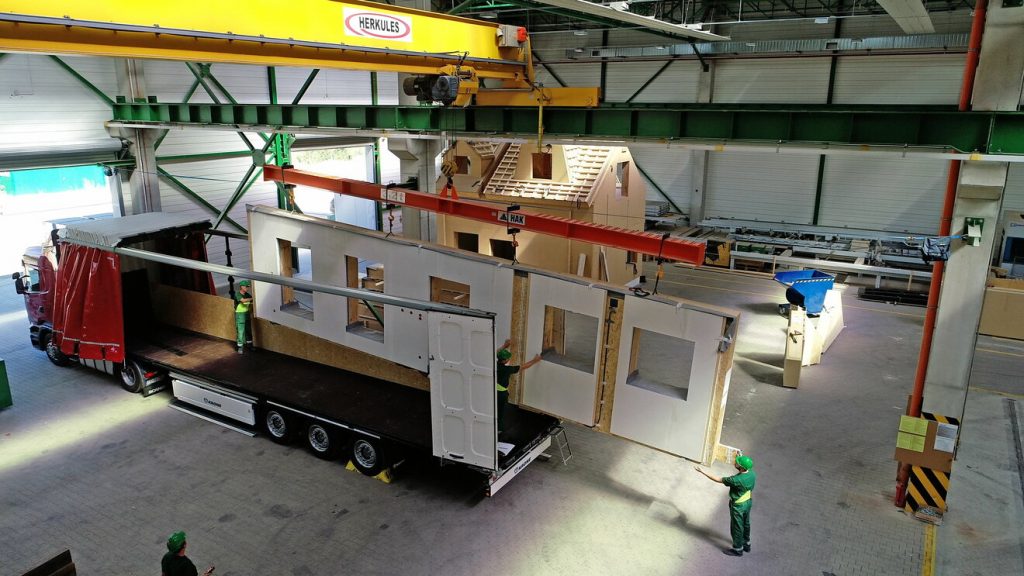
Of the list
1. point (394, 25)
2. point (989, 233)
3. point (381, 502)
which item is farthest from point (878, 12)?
point (381, 502)

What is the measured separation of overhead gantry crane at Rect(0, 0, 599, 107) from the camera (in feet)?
20.3

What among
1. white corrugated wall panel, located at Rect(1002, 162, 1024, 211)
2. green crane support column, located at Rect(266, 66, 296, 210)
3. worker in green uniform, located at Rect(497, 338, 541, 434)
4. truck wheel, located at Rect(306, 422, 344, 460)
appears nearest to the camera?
worker in green uniform, located at Rect(497, 338, 541, 434)

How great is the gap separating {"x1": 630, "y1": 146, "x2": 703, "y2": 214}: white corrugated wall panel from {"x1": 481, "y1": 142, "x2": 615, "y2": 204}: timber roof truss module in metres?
9.32

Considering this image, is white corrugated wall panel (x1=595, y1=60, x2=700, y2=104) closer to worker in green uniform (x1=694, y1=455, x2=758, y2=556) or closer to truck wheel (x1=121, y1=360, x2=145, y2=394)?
worker in green uniform (x1=694, y1=455, x2=758, y2=556)

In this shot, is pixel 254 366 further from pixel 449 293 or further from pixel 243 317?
pixel 449 293

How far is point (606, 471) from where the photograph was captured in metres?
9.20

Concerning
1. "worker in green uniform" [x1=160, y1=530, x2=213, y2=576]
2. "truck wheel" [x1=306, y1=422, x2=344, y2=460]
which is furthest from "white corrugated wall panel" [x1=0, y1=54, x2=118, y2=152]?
"worker in green uniform" [x1=160, y1=530, x2=213, y2=576]

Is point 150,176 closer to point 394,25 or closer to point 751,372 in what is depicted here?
point 394,25

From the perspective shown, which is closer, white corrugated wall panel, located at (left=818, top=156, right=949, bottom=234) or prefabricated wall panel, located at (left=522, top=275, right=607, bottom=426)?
prefabricated wall panel, located at (left=522, top=275, right=607, bottom=426)

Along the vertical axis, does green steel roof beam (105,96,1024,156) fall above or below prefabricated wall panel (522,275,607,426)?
above

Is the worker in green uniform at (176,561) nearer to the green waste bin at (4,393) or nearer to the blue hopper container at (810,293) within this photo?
the green waste bin at (4,393)

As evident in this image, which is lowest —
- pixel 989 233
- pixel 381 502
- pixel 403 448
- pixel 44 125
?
pixel 381 502

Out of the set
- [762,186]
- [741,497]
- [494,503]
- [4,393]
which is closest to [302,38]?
[494,503]

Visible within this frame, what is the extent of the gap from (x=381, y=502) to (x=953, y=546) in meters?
6.79
